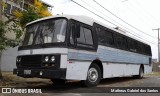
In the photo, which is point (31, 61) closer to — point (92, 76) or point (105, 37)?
point (92, 76)

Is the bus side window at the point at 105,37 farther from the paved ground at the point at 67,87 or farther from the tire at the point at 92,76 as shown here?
the paved ground at the point at 67,87

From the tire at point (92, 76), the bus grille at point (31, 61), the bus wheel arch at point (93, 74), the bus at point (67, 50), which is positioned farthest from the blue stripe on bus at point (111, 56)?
the bus grille at point (31, 61)

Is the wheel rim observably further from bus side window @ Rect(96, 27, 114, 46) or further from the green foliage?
the green foliage

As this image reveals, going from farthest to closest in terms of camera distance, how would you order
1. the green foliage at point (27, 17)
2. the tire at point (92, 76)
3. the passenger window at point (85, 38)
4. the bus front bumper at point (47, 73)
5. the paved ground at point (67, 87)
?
the green foliage at point (27, 17) → the tire at point (92, 76) → the passenger window at point (85, 38) → the paved ground at point (67, 87) → the bus front bumper at point (47, 73)

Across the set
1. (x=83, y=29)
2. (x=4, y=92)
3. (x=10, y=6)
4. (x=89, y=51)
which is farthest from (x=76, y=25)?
(x=10, y=6)

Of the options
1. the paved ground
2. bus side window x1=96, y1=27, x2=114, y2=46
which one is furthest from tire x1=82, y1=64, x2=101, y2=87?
bus side window x1=96, y1=27, x2=114, y2=46

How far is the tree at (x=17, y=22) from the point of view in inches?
451

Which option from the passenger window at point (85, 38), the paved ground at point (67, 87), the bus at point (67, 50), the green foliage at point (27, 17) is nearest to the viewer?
the paved ground at point (67, 87)

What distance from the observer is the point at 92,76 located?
1052 centimetres

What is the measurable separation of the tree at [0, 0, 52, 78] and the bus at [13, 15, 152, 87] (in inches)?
59.8

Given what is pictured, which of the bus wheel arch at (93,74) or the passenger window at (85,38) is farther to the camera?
the bus wheel arch at (93,74)

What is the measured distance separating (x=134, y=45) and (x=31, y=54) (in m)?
9.09

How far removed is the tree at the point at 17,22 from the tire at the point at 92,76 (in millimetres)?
4050

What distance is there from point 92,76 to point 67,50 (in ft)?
7.51
